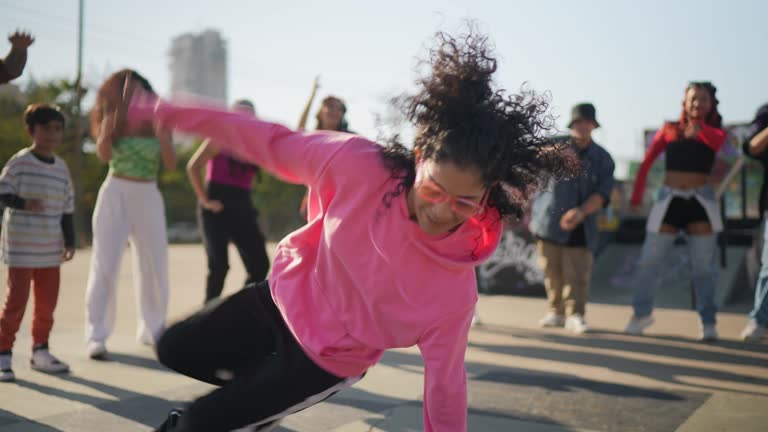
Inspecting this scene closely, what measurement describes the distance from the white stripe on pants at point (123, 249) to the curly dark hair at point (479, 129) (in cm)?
346

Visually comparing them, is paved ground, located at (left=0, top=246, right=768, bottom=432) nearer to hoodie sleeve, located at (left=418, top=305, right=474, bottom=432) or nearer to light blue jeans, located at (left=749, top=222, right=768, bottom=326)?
light blue jeans, located at (left=749, top=222, right=768, bottom=326)

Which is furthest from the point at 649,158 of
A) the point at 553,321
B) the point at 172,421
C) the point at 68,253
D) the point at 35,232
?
the point at 172,421

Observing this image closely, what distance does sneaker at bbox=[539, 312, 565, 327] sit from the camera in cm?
696

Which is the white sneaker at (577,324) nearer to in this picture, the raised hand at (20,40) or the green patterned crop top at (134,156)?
the green patterned crop top at (134,156)

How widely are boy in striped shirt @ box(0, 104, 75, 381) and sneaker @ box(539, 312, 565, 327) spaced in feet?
14.4

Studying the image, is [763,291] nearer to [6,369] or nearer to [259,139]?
[259,139]

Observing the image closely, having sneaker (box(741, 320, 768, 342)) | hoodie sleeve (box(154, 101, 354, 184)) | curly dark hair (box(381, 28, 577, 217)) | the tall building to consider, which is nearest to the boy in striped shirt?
hoodie sleeve (box(154, 101, 354, 184))

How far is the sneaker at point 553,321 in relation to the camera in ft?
22.9

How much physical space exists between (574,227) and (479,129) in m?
4.89

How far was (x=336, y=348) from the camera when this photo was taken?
7.22 ft

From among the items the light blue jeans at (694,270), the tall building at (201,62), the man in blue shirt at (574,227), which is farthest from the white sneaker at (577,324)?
the tall building at (201,62)

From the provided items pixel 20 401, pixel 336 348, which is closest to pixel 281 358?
pixel 336 348

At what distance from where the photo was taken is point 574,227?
668cm

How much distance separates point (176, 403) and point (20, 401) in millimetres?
835
